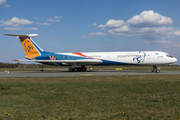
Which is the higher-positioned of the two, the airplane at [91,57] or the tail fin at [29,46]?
the tail fin at [29,46]

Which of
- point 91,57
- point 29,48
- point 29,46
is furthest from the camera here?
point 29,48

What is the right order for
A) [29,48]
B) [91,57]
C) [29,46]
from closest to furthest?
[91,57]
[29,46]
[29,48]

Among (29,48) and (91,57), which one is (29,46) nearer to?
(29,48)

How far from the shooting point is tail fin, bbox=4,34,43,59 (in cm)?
3574

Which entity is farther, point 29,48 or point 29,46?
point 29,48

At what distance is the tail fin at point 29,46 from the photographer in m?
35.7

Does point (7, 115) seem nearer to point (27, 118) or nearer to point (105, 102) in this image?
point (27, 118)

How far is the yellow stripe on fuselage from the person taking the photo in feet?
118

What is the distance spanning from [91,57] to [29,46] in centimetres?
1281

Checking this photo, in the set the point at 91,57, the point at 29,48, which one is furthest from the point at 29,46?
the point at 91,57

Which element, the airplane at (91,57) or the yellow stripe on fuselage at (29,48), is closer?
the airplane at (91,57)

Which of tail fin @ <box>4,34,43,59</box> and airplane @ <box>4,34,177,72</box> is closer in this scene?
airplane @ <box>4,34,177,72</box>

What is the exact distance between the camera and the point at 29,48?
36.0 meters

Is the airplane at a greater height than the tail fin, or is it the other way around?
the tail fin
